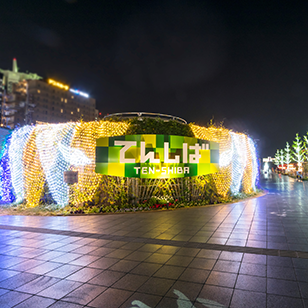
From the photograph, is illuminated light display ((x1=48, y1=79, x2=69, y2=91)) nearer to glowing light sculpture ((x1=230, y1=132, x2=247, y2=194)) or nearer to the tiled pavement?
glowing light sculpture ((x1=230, y1=132, x2=247, y2=194))

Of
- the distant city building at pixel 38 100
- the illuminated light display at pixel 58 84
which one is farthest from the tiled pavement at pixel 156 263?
the illuminated light display at pixel 58 84

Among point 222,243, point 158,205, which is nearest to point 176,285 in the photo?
point 222,243

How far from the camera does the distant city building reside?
78.1 metres

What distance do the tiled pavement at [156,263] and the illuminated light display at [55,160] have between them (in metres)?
2.92

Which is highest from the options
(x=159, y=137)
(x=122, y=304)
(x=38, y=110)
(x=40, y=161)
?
(x=38, y=110)

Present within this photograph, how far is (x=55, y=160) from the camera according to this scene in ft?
39.0

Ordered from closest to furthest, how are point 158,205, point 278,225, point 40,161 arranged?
point 278,225
point 158,205
point 40,161

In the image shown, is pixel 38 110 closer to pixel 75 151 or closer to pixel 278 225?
pixel 75 151

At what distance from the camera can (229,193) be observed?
47.0ft

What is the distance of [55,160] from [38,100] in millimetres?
78631

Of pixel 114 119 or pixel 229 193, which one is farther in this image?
pixel 229 193

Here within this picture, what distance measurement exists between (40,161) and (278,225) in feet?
33.7

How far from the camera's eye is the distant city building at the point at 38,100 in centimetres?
7806

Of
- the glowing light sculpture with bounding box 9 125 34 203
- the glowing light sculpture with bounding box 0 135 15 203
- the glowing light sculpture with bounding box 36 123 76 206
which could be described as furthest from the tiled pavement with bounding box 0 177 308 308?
the glowing light sculpture with bounding box 0 135 15 203
